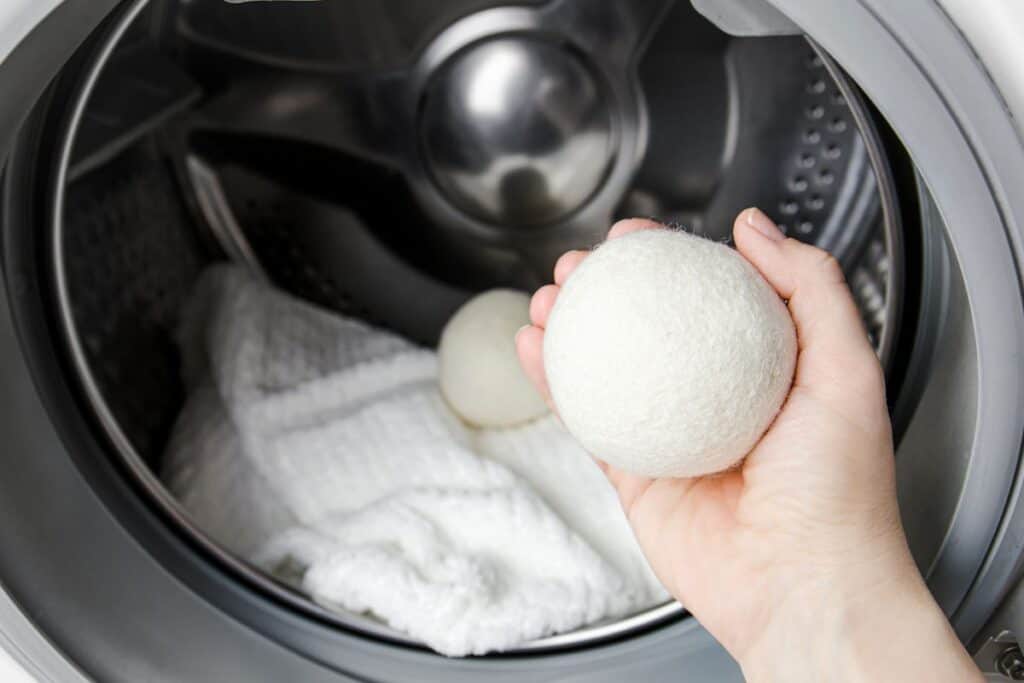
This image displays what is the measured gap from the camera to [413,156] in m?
0.90

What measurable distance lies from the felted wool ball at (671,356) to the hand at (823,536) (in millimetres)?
21

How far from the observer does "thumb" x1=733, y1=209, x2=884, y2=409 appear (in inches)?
19.5

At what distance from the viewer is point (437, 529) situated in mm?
695

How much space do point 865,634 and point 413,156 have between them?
59 centimetres

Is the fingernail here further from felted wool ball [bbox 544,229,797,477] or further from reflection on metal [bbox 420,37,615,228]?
reflection on metal [bbox 420,37,615,228]

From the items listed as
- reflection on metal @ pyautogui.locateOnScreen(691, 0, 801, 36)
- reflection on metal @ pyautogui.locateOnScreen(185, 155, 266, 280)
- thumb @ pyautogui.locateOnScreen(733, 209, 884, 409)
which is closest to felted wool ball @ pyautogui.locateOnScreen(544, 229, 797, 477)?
thumb @ pyautogui.locateOnScreen(733, 209, 884, 409)

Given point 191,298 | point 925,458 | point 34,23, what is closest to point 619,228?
point 925,458

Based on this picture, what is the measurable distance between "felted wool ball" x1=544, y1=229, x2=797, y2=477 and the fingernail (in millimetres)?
53

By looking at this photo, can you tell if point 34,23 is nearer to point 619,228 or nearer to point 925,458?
point 619,228

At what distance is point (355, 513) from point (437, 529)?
0.07m

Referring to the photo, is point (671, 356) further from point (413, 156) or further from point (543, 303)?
point (413, 156)

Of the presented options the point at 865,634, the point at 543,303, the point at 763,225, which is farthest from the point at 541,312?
the point at 865,634

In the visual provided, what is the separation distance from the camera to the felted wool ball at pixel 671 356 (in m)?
0.47

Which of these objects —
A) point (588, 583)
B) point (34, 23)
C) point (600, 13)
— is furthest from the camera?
point (600, 13)
